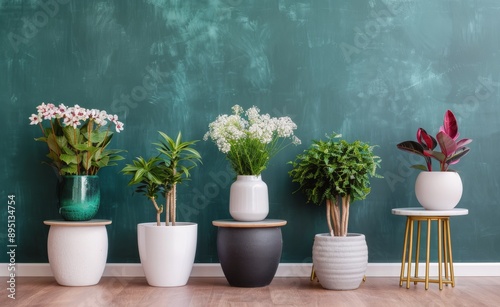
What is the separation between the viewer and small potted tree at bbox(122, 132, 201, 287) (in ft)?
12.3

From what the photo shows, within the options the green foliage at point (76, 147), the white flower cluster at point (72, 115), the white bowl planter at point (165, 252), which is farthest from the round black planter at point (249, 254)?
the white flower cluster at point (72, 115)

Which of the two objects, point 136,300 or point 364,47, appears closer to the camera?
point 136,300

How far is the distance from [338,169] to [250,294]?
86cm

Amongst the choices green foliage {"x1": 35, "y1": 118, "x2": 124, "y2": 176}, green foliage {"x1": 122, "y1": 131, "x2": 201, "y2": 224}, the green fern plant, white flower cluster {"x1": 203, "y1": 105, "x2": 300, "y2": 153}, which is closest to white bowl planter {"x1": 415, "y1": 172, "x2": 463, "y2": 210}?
the green fern plant

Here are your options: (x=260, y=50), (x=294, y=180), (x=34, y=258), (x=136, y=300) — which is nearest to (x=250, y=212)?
(x=294, y=180)

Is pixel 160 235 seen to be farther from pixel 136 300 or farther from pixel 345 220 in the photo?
pixel 345 220

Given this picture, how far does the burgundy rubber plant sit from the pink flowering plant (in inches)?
70.5

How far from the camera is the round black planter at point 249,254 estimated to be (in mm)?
3666

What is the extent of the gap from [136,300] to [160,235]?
47 cm

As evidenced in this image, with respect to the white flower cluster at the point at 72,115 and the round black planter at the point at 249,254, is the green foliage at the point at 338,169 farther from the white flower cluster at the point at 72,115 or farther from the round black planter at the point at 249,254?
the white flower cluster at the point at 72,115

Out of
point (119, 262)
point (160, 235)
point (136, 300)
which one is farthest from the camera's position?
point (119, 262)

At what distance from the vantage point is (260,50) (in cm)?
426

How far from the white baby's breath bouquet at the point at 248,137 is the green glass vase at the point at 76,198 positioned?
0.76m

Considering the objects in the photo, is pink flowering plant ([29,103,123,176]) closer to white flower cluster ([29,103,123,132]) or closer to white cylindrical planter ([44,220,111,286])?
white flower cluster ([29,103,123,132])
